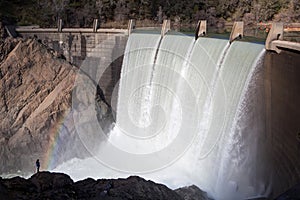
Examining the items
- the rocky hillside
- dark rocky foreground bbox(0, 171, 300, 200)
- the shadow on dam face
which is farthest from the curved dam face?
dark rocky foreground bbox(0, 171, 300, 200)

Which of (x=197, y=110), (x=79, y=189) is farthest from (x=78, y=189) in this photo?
(x=197, y=110)

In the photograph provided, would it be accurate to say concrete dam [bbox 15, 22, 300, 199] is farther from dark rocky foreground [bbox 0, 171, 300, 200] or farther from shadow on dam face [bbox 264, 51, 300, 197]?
dark rocky foreground [bbox 0, 171, 300, 200]

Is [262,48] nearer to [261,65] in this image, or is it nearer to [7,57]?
[261,65]

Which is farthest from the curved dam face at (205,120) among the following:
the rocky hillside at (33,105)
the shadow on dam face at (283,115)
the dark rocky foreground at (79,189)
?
the dark rocky foreground at (79,189)

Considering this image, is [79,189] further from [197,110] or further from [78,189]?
[197,110]

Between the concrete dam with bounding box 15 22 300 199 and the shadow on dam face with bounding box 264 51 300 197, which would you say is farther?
the concrete dam with bounding box 15 22 300 199

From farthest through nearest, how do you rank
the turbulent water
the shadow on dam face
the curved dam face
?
the turbulent water < the curved dam face < the shadow on dam face

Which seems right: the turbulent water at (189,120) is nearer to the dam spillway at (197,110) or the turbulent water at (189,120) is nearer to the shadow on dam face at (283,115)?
the dam spillway at (197,110)
